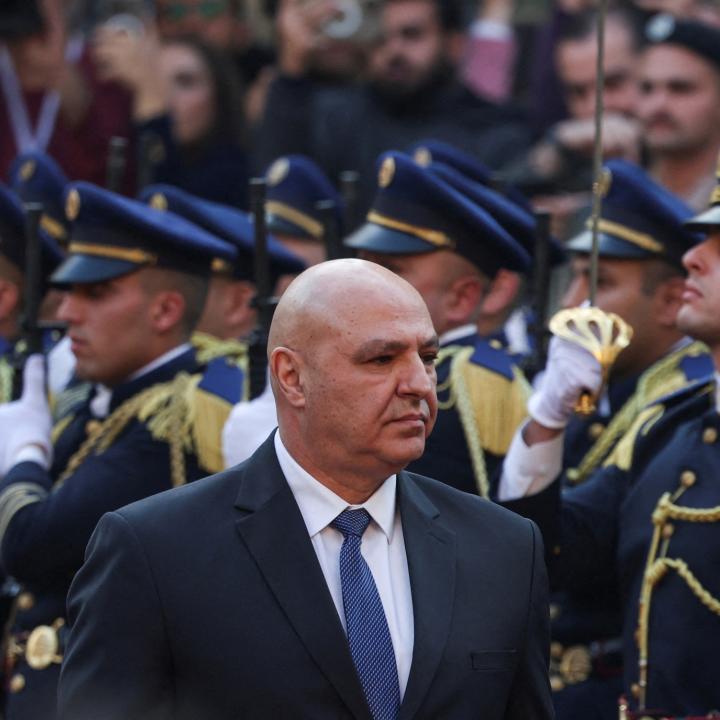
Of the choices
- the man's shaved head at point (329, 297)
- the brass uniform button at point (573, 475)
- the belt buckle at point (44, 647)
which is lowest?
the belt buckle at point (44, 647)

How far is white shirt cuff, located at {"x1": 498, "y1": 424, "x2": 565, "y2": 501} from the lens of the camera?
219 inches

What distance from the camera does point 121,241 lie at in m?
6.72

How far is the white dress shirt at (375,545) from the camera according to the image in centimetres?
418

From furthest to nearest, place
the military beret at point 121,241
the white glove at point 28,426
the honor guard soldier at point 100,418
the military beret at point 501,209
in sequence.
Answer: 1. the military beret at point 501,209
2. the military beret at point 121,241
3. the white glove at point 28,426
4. the honor guard soldier at point 100,418

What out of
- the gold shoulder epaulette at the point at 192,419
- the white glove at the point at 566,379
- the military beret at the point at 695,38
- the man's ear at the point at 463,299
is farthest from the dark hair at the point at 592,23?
the white glove at the point at 566,379

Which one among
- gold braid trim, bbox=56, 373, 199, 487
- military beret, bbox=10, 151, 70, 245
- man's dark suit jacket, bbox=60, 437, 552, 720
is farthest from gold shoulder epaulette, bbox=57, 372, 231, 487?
military beret, bbox=10, 151, 70, 245

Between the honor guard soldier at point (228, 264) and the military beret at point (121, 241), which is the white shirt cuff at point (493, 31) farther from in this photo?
the military beret at point (121, 241)

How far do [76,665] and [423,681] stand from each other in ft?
2.27

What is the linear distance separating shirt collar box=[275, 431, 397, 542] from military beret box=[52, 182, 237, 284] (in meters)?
2.49

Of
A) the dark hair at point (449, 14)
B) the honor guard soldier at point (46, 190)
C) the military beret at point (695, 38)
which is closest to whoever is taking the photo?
the honor guard soldier at point (46, 190)

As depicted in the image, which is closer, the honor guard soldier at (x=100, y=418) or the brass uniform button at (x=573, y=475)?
the honor guard soldier at (x=100, y=418)

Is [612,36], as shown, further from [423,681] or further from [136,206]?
[423,681]

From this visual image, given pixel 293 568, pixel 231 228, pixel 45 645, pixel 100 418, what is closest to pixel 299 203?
pixel 231 228

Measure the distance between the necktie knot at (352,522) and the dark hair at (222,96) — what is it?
6.49 m
